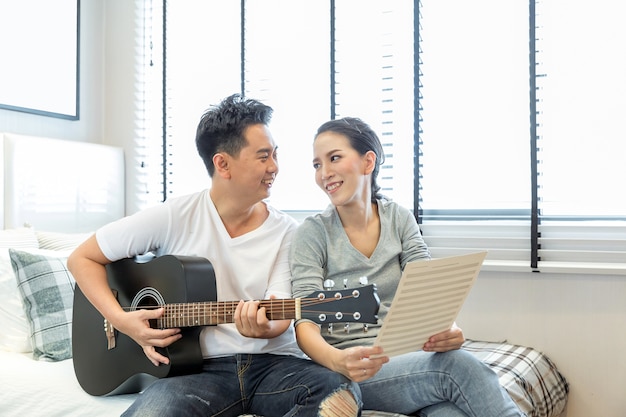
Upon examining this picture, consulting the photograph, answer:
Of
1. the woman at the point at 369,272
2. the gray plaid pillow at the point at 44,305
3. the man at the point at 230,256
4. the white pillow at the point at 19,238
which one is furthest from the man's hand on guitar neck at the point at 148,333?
the white pillow at the point at 19,238

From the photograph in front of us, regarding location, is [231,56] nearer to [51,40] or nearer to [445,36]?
[51,40]

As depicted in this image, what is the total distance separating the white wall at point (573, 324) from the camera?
2.22m

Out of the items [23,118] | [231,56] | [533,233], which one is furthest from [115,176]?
[533,233]

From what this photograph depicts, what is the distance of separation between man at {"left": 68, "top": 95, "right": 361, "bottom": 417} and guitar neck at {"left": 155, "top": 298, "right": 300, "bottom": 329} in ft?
0.09

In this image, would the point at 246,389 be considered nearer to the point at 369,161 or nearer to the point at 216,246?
the point at 216,246

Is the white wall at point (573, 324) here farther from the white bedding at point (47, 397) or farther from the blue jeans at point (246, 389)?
the white bedding at point (47, 397)

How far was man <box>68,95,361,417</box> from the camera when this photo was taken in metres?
1.64

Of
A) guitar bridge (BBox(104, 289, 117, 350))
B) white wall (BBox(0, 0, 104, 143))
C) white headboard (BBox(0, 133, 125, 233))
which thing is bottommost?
A: guitar bridge (BBox(104, 289, 117, 350))

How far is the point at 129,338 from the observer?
1.77 m

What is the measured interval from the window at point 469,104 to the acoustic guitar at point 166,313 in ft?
3.40

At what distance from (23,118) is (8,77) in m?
0.18

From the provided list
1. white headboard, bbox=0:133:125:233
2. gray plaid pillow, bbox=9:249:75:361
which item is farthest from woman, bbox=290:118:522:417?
white headboard, bbox=0:133:125:233

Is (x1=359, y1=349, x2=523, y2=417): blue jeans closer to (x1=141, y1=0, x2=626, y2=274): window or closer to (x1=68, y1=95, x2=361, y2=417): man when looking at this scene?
(x1=68, y1=95, x2=361, y2=417): man

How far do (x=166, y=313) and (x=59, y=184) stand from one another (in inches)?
57.4
